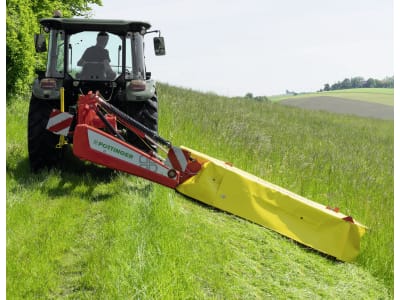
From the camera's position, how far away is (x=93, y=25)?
19.6ft

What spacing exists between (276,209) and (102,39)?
334cm

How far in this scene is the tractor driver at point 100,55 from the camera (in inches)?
240

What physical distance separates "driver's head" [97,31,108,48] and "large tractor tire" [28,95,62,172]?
1.06 meters

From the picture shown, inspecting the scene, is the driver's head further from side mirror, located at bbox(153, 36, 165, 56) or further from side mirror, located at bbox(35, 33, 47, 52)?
side mirror, located at bbox(35, 33, 47, 52)

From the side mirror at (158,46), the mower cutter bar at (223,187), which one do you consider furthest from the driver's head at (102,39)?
the mower cutter bar at (223,187)

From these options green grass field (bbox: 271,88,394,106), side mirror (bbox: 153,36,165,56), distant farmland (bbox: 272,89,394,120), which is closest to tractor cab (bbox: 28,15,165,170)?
side mirror (bbox: 153,36,165,56)

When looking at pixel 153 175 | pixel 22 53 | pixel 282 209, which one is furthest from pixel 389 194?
pixel 22 53

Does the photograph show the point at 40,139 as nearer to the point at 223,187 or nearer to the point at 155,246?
the point at 223,187

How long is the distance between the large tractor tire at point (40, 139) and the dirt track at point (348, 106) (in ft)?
88.1

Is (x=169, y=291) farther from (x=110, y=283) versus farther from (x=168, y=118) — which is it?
(x=168, y=118)

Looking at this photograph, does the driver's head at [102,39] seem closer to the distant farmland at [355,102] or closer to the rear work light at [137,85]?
the rear work light at [137,85]

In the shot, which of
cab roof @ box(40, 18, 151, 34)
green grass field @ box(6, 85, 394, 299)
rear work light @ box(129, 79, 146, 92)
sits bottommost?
green grass field @ box(6, 85, 394, 299)

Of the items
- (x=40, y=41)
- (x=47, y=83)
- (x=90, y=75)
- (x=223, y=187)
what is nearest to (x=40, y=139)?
(x=47, y=83)

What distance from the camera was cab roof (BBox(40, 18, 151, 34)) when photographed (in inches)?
231
